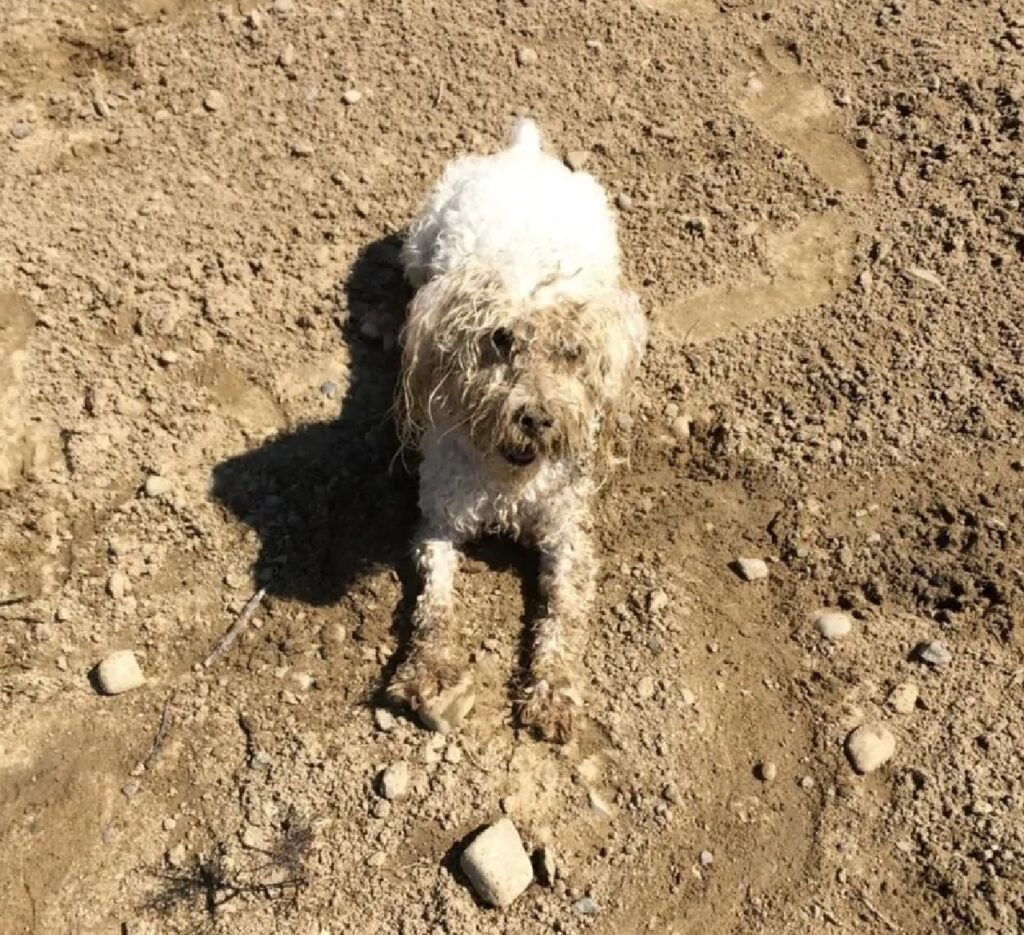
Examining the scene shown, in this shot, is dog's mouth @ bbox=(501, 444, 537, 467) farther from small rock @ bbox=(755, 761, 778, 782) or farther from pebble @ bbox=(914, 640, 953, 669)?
pebble @ bbox=(914, 640, 953, 669)

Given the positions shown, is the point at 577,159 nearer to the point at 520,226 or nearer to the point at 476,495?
the point at 520,226

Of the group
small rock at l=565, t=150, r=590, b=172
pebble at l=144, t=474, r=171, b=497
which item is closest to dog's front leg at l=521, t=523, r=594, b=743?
pebble at l=144, t=474, r=171, b=497

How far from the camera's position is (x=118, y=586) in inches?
169

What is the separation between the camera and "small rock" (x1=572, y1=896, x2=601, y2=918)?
11.3 ft

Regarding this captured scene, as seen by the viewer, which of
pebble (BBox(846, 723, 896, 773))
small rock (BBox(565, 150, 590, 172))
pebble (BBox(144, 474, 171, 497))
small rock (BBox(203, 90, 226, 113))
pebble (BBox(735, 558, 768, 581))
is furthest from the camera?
small rock (BBox(203, 90, 226, 113))

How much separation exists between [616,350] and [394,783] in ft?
6.24

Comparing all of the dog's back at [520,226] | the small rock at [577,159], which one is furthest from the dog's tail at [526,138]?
the small rock at [577,159]

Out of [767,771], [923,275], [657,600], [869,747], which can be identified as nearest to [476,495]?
[657,600]

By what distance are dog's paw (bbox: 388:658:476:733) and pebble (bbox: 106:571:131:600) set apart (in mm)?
1358

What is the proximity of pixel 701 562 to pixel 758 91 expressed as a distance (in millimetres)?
3277

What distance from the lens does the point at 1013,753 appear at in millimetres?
3707

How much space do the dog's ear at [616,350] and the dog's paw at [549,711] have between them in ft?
3.45

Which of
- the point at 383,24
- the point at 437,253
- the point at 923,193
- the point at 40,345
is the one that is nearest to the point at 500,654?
the point at 437,253

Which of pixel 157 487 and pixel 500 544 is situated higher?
pixel 500 544
